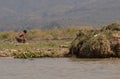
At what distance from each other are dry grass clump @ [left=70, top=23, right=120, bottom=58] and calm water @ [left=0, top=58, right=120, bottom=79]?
0.93m

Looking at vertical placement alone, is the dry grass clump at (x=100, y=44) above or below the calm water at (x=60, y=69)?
above

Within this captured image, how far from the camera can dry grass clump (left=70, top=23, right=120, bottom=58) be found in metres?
21.0

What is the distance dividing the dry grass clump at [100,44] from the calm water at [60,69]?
93cm

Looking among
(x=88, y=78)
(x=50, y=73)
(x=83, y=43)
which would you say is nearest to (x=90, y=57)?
(x=83, y=43)

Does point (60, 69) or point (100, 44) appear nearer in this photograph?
point (60, 69)

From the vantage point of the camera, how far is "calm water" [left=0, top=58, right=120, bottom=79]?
15156 mm

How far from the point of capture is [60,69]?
17.1 m

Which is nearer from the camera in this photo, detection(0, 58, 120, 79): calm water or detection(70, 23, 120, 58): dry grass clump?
detection(0, 58, 120, 79): calm water

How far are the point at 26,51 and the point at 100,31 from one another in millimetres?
3585

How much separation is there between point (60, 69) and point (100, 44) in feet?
14.4

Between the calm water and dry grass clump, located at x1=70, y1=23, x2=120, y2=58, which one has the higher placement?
dry grass clump, located at x1=70, y1=23, x2=120, y2=58

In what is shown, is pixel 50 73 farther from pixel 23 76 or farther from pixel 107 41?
pixel 107 41

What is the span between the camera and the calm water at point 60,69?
15156mm

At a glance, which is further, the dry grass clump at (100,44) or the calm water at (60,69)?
the dry grass clump at (100,44)
